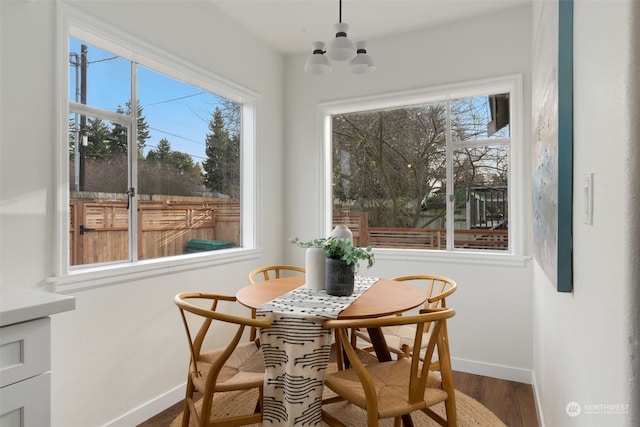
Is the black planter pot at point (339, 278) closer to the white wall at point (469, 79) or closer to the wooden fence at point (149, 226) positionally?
the wooden fence at point (149, 226)

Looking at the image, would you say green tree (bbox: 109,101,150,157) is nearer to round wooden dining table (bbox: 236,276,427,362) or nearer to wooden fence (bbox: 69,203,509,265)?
wooden fence (bbox: 69,203,509,265)

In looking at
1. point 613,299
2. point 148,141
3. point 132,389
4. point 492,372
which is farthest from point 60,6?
point 492,372

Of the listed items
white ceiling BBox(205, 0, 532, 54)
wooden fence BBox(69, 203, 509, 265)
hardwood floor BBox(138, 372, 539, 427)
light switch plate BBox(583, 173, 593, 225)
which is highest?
white ceiling BBox(205, 0, 532, 54)

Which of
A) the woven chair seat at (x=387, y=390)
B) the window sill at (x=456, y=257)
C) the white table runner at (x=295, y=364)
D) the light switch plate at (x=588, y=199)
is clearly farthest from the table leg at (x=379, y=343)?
the window sill at (x=456, y=257)

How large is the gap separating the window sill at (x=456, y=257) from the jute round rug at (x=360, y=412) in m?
0.97

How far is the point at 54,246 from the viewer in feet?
6.12

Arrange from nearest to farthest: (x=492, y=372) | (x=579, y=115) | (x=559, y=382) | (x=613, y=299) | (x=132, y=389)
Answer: (x=613, y=299)
(x=579, y=115)
(x=559, y=382)
(x=132, y=389)
(x=492, y=372)

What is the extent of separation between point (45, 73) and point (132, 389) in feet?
5.77

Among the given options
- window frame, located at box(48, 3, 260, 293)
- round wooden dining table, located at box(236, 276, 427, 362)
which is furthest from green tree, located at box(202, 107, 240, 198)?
round wooden dining table, located at box(236, 276, 427, 362)

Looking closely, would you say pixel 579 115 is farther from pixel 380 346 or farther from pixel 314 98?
pixel 314 98

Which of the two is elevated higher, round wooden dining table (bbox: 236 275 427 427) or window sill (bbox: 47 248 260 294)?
window sill (bbox: 47 248 260 294)

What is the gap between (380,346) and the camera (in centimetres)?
198

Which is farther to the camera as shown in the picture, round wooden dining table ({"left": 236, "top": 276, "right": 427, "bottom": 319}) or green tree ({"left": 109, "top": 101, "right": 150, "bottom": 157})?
green tree ({"left": 109, "top": 101, "right": 150, "bottom": 157})

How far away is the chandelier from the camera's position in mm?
1994
